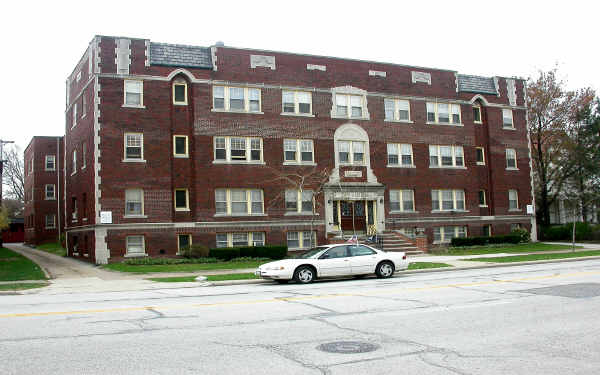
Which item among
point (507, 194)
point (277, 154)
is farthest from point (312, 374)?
point (507, 194)

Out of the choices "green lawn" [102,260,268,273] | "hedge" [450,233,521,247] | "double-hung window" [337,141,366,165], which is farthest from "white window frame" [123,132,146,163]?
"hedge" [450,233,521,247]

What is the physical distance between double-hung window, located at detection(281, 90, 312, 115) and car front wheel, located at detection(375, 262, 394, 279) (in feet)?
52.6

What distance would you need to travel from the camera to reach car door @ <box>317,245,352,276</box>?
18.6 m

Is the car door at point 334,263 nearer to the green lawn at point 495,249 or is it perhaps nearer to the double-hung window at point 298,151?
the double-hung window at point 298,151

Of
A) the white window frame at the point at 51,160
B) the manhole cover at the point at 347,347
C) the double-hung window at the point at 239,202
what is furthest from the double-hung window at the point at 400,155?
the white window frame at the point at 51,160

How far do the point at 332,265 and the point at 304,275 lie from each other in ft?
3.33

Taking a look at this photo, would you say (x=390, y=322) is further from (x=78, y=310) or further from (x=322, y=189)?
(x=322, y=189)

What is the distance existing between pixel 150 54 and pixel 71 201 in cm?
1097

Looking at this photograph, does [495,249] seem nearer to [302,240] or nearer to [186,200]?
[302,240]

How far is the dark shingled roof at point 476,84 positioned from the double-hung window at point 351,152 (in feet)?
29.9

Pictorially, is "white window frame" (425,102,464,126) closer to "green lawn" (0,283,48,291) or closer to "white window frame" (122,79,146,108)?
"white window frame" (122,79,146,108)

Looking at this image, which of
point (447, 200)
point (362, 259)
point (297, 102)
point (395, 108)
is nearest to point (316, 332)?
point (362, 259)

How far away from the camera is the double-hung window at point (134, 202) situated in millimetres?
29797

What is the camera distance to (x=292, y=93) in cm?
3388
